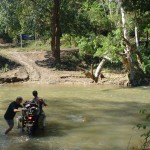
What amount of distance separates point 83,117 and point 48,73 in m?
14.8

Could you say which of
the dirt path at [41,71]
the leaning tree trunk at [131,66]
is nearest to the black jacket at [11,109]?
the leaning tree trunk at [131,66]

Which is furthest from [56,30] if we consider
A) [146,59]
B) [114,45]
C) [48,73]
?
[146,59]

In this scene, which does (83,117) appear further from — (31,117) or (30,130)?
(31,117)

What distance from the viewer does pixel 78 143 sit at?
14.1 m

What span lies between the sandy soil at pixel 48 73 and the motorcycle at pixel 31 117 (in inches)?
625

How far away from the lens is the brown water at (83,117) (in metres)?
14.0

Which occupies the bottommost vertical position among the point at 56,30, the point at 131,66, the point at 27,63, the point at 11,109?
the point at 11,109

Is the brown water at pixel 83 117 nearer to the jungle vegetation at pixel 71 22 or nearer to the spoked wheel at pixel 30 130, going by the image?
the spoked wheel at pixel 30 130

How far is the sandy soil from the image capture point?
1216 inches

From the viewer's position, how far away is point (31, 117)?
47.1 ft

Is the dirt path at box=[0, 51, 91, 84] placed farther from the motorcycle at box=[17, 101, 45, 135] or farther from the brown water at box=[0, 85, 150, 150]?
the motorcycle at box=[17, 101, 45, 135]

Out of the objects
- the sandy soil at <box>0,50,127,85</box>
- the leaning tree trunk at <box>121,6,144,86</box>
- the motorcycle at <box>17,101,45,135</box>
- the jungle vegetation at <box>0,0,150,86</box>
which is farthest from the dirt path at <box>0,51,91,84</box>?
the motorcycle at <box>17,101,45,135</box>

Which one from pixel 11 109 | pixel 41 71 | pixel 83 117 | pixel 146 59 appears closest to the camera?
pixel 11 109

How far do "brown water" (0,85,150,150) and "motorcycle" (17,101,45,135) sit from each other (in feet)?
1.27
